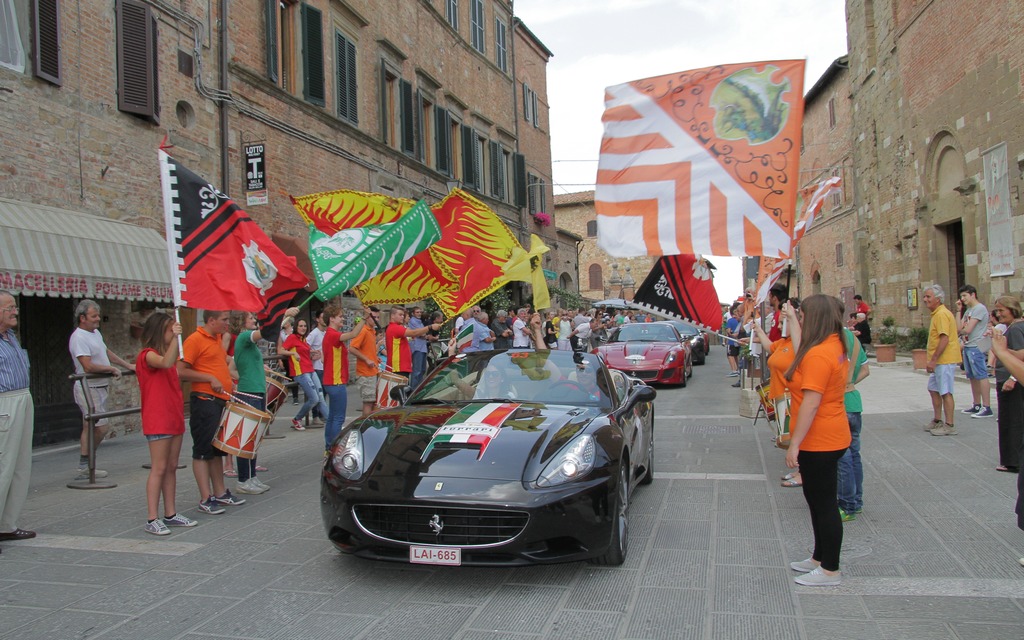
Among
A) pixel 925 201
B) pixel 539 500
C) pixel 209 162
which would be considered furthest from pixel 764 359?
pixel 925 201

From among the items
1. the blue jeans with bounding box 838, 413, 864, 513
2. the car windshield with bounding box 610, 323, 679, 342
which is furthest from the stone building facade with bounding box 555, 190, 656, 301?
the blue jeans with bounding box 838, 413, 864, 513

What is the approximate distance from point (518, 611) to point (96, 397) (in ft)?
19.4

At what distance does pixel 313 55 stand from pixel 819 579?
599 inches

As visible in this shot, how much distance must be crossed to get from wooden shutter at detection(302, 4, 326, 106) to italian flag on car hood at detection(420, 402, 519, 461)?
496 inches

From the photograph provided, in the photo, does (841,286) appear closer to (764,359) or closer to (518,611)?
(764,359)

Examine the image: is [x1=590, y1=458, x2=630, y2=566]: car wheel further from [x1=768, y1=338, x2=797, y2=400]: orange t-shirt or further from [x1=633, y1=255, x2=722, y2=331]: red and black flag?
[x1=633, y1=255, x2=722, y2=331]: red and black flag

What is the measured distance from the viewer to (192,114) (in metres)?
12.5

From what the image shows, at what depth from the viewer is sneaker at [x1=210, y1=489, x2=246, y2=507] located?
246 inches

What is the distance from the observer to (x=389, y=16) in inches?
789

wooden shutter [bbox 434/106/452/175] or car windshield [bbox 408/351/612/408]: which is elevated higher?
wooden shutter [bbox 434/106/452/175]

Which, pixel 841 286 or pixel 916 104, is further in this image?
pixel 841 286

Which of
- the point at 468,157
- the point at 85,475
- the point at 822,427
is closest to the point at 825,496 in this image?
the point at 822,427

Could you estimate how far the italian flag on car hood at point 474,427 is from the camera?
4.59 meters

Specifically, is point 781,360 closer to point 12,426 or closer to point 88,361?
point 12,426
